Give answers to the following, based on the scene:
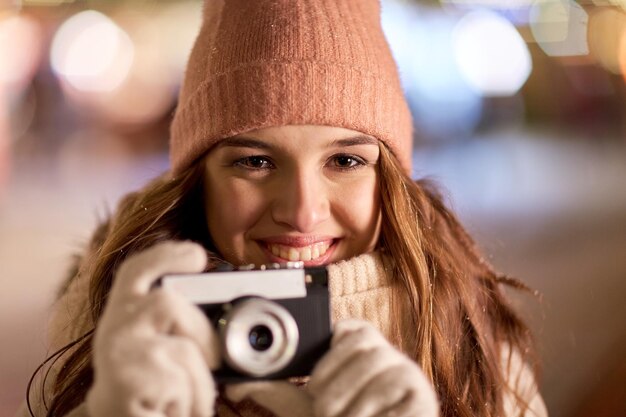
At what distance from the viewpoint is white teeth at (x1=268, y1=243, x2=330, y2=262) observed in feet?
3.06

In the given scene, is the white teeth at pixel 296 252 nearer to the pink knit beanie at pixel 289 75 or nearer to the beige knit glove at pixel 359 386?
the pink knit beanie at pixel 289 75

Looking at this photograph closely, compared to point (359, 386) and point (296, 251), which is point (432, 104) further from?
point (359, 386)

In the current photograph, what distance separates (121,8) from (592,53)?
75.2 inches

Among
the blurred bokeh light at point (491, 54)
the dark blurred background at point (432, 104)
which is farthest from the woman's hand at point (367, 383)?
the blurred bokeh light at point (491, 54)

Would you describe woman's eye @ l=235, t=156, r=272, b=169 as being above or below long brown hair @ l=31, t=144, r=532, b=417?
above

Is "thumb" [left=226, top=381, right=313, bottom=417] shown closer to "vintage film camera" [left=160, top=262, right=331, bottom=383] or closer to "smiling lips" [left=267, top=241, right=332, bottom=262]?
"vintage film camera" [left=160, top=262, right=331, bottom=383]

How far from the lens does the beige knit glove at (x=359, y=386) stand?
0.66 m

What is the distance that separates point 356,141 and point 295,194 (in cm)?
11

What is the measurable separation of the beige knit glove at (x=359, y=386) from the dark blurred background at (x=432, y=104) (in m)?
1.71

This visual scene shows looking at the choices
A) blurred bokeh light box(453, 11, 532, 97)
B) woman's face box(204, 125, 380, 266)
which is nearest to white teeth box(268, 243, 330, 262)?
woman's face box(204, 125, 380, 266)

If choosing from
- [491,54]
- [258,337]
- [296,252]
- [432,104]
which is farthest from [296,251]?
[491,54]

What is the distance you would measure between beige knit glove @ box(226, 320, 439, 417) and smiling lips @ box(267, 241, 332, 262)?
0.25 metres

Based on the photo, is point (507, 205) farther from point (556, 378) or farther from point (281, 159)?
point (281, 159)

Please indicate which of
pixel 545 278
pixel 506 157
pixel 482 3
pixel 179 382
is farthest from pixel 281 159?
pixel 482 3
